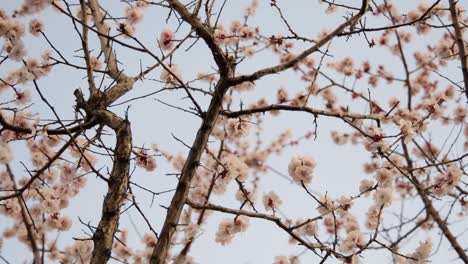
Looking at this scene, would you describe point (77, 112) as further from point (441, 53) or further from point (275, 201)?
point (441, 53)

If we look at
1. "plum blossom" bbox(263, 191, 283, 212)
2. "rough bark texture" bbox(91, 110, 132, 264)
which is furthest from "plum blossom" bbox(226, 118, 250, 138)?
"rough bark texture" bbox(91, 110, 132, 264)

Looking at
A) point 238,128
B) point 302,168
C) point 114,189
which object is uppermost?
point 238,128

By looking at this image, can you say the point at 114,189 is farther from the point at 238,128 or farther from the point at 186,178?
the point at 238,128

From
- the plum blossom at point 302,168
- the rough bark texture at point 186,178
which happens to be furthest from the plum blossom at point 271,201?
the rough bark texture at point 186,178

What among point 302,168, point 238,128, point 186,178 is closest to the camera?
point 186,178

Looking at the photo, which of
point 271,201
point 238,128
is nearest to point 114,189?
point 271,201

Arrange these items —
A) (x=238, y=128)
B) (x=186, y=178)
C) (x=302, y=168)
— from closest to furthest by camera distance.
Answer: (x=186, y=178)
(x=302, y=168)
(x=238, y=128)

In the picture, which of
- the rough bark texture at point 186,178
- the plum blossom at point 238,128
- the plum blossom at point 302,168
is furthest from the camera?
the plum blossom at point 238,128

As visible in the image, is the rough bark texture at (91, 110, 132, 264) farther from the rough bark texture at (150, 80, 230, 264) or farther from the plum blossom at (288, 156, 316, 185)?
the plum blossom at (288, 156, 316, 185)

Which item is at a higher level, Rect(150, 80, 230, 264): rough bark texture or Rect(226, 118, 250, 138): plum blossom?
Rect(226, 118, 250, 138): plum blossom

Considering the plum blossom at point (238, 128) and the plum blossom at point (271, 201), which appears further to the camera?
the plum blossom at point (238, 128)

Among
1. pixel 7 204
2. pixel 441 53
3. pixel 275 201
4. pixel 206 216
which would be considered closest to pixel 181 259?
pixel 206 216

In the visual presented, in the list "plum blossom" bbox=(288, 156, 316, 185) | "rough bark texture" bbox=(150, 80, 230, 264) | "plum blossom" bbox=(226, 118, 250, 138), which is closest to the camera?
"rough bark texture" bbox=(150, 80, 230, 264)

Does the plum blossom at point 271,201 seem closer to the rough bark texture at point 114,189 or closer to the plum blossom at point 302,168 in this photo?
the plum blossom at point 302,168
